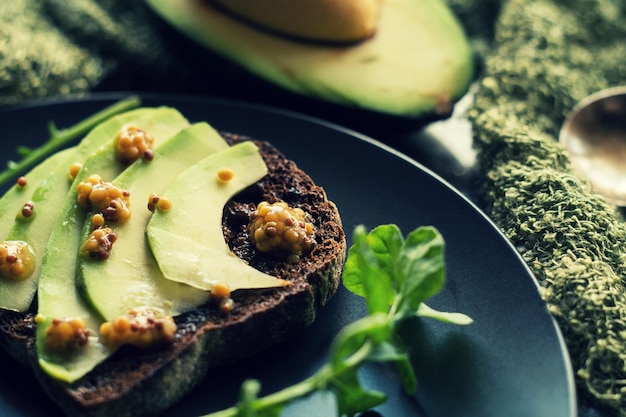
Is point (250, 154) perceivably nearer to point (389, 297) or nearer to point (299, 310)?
point (299, 310)

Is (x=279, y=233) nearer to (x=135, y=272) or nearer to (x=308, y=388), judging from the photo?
(x=135, y=272)

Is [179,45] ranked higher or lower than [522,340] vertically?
higher

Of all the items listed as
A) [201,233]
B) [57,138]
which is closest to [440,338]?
[201,233]

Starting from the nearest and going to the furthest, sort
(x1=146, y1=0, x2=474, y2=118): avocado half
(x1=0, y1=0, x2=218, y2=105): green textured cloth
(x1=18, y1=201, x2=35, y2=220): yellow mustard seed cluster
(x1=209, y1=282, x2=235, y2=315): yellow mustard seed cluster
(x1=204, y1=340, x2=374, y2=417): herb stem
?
(x1=204, y1=340, x2=374, y2=417): herb stem
(x1=209, y1=282, x2=235, y2=315): yellow mustard seed cluster
(x1=18, y1=201, x2=35, y2=220): yellow mustard seed cluster
(x1=146, y1=0, x2=474, y2=118): avocado half
(x1=0, y1=0, x2=218, y2=105): green textured cloth

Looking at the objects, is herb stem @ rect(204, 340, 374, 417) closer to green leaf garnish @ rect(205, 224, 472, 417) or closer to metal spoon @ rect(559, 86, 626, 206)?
green leaf garnish @ rect(205, 224, 472, 417)

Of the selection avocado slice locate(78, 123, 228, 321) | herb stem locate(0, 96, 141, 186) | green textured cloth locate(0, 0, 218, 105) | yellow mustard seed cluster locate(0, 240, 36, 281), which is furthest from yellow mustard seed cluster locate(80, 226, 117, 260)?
green textured cloth locate(0, 0, 218, 105)

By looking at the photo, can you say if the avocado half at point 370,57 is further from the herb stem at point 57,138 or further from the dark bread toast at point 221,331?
the dark bread toast at point 221,331

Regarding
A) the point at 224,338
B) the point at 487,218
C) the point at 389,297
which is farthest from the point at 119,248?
the point at 487,218
